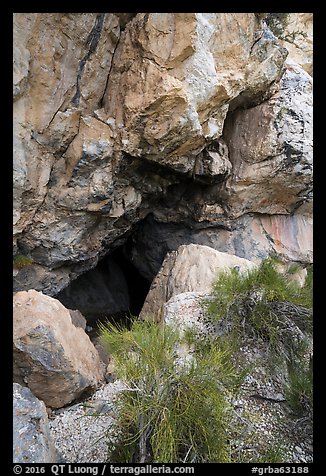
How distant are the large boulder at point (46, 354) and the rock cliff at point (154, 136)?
1.52 metres

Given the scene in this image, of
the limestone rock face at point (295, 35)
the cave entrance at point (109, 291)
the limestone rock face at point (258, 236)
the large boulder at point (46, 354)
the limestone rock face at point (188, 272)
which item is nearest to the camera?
the large boulder at point (46, 354)

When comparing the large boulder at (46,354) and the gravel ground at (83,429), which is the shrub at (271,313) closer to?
the gravel ground at (83,429)

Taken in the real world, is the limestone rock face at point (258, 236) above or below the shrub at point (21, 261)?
above

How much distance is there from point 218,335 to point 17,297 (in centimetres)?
203

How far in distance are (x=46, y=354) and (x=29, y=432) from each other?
95 cm

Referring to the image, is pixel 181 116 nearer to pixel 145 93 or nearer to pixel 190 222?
pixel 145 93

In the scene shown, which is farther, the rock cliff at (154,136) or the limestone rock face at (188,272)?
the limestone rock face at (188,272)

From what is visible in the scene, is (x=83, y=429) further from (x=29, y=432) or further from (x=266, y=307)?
(x=266, y=307)

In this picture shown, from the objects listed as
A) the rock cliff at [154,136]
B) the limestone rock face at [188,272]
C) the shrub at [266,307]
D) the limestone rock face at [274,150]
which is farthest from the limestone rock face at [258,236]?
the shrub at [266,307]

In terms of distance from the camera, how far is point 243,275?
3.83 meters

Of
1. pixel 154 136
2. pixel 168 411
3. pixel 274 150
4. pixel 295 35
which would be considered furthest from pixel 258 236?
pixel 168 411

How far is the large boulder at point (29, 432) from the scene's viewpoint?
2.28 metres

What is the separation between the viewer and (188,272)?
4.84 metres
